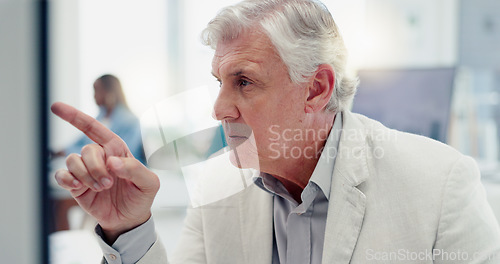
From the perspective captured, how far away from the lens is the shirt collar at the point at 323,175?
0.83 metres

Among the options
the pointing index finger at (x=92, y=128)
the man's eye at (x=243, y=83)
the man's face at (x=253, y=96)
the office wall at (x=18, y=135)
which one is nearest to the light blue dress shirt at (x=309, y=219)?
the man's face at (x=253, y=96)

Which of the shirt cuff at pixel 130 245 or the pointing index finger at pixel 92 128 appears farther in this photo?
the shirt cuff at pixel 130 245

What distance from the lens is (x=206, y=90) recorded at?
0.74m

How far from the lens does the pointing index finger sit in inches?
22.4

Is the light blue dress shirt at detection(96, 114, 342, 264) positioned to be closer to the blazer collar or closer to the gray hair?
the blazer collar

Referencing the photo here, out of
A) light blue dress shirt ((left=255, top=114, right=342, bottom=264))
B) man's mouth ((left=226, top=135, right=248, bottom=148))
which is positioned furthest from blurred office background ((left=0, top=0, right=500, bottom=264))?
light blue dress shirt ((left=255, top=114, right=342, bottom=264))

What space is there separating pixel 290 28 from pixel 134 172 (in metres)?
0.38

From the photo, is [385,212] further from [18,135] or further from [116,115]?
[18,135]

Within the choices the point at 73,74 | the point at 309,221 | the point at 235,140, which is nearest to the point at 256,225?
the point at 309,221

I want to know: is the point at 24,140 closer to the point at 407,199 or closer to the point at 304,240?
the point at 304,240

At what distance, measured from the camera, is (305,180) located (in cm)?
88

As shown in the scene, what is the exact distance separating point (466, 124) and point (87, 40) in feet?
5.58

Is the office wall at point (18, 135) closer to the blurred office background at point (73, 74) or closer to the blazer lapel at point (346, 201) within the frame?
the blurred office background at point (73, 74)

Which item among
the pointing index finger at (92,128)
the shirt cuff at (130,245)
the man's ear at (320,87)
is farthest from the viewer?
the man's ear at (320,87)
